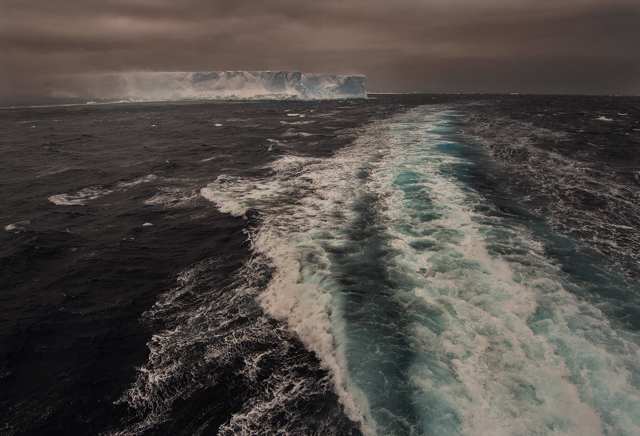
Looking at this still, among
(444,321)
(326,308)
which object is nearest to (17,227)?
(326,308)

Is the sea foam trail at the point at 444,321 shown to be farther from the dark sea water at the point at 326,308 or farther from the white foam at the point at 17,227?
the white foam at the point at 17,227

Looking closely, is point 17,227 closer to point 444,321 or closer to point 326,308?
point 326,308

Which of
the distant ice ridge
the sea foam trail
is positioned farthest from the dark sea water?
the distant ice ridge

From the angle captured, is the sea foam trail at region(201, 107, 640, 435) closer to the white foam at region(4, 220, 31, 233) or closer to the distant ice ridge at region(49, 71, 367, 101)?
the white foam at region(4, 220, 31, 233)

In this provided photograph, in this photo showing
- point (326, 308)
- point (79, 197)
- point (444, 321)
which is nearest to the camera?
point (444, 321)

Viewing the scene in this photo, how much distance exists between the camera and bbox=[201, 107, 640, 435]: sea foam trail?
3383mm

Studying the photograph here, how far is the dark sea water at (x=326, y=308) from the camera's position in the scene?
3471 mm

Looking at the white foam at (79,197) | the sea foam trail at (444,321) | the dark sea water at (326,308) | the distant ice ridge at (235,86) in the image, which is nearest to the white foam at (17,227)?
the dark sea water at (326,308)

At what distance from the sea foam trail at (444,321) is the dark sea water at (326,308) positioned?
3 cm

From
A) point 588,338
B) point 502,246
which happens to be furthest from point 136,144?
point 588,338

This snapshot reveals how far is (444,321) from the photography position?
4.73 m

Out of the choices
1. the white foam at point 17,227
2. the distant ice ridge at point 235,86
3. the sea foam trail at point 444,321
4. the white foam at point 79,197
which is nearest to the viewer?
the sea foam trail at point 444,321

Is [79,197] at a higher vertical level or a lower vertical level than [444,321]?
higher

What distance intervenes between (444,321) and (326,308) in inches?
79.5
